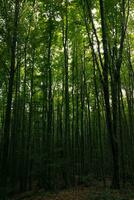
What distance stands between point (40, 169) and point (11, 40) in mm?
5440

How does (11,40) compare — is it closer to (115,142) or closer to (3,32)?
(3,32)

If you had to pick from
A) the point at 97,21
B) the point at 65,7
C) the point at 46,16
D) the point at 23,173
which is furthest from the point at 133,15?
the point at 23,173

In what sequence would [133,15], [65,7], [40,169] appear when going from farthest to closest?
[133,15] < [65,7] < [40,169]

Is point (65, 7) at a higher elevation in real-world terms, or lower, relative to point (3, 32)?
higher

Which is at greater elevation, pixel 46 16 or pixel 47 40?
pixel 46 16

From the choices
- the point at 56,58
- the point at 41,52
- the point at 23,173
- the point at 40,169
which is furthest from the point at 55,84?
the point at 40,169

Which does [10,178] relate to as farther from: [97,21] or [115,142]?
[97,21]

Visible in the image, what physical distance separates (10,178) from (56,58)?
7.72 meters

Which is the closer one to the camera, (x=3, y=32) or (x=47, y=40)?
(x=3, y=32)

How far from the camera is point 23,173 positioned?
1353cm

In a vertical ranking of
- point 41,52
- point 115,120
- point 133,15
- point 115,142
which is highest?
point 133,15

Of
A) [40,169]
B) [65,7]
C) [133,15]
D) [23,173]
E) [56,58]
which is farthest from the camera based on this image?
[56,58]

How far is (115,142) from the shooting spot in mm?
7395

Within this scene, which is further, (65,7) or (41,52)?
(41,52)
